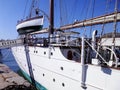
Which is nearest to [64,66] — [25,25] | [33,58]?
[33,58]

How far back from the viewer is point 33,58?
15078mm

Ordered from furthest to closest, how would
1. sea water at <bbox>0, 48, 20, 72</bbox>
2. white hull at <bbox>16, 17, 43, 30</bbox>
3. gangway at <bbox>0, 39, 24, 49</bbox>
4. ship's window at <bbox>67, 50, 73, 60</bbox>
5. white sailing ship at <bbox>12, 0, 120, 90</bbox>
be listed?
sea water at <bbox>0, 48, 20, 72</bbox>, gangway at <bbox>0, 39, 24, 49</bbox>, white hull at <bbox>16, 17, 43, 30</bbox>, ship's window at <bbox>67, 50, 73, 60</bbox>, white sailing ship at <bbox>12, 0, 120, 90</bbox>

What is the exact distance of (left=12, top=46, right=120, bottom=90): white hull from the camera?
739cm

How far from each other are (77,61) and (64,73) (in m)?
1.11

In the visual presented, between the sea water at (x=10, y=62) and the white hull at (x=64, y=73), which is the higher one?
the white hull at (x=64, y=73)

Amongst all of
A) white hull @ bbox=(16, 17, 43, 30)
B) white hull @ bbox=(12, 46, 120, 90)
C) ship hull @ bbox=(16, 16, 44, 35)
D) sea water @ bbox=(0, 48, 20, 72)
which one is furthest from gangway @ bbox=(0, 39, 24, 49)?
sea water @ bbox=(0, 48, 20, 72)

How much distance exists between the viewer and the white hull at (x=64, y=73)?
24.2ft

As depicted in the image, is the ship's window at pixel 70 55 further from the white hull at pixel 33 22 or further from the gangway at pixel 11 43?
the gangway at pixel 11 43

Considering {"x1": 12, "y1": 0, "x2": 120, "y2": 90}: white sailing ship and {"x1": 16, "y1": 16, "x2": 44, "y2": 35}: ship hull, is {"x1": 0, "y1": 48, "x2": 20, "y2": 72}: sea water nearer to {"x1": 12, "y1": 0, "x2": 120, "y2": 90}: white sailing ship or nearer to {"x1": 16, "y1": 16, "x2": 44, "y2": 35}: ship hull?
{"x1": 16, "y1": 16, "x2": 44, "y2": 35}: ship hull

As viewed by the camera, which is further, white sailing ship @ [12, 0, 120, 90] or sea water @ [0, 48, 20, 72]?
sea water @ [0, 48, 20, 72]

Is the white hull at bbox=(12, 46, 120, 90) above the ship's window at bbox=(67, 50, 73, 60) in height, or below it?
below

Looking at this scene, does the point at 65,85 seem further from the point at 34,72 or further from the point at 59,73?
the point at 34,72

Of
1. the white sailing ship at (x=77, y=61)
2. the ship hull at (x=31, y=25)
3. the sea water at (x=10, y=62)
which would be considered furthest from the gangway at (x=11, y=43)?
the sea water at (x=10, y=62)

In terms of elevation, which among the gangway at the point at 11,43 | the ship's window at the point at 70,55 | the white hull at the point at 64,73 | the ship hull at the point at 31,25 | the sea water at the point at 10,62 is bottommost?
the sea water at the point at 10,62
